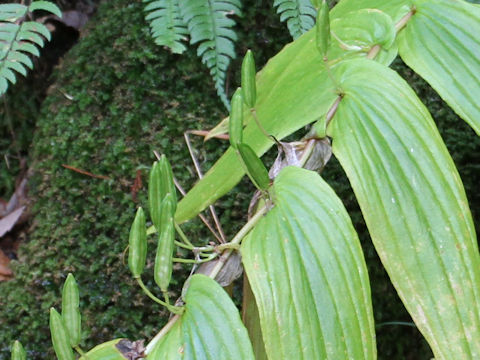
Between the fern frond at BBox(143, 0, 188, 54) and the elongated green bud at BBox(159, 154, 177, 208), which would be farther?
the fern frond at BBox(143, 0, 188, 54)

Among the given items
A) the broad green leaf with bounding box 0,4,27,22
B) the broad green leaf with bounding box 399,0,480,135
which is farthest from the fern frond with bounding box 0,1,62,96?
the broad green leaf with bounding box 399,0,480,135

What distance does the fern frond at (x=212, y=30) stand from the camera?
4.20ft

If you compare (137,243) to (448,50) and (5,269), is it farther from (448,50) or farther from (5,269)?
(5,269)

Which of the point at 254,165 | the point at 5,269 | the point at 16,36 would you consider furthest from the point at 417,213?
the point at 5,269

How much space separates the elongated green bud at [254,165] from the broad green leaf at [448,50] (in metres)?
0.26

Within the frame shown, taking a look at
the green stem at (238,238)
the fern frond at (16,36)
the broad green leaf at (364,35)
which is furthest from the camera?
the fern frond at (16,36)

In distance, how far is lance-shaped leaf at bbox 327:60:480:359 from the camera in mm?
590

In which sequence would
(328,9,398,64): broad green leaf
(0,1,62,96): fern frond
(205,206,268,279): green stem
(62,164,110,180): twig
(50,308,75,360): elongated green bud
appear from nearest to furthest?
(50,308,75,360): elongated green bud → (205,206,268,279): green stem → (328,9,398,64): broad green leaf → (0,1,62,96): fern frond → (62,164,110,180): twig

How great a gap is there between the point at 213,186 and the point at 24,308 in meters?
0.64

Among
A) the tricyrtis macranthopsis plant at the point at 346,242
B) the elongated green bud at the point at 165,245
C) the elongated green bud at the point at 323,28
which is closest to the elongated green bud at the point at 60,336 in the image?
the tricyrtis macranthopsis plant at the point at 346,242

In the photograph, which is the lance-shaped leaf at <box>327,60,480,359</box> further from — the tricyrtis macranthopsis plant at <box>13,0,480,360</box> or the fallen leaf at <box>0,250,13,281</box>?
the fallen leaf at <box>0,250,13,281</box>

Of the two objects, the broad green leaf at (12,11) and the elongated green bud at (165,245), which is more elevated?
the broad green leaf at (12,11)

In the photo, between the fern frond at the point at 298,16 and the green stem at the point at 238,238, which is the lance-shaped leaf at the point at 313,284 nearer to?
the green stem at the point at 238,238

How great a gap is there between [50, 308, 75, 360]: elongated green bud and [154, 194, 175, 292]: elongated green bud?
107 mm
